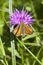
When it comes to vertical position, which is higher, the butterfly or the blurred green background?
the butterfly

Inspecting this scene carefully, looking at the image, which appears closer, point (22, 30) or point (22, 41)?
point (22, 30)

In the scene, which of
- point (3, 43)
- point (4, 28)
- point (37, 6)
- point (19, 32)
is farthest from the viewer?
point (37, 6)

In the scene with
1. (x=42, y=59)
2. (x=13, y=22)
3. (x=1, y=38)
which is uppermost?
(x=13, y=22)

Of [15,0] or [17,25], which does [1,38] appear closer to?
[17,25]

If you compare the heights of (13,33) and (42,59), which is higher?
(13,33)

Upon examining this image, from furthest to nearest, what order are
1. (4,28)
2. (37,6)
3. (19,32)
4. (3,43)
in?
(37,6), (4,28), (3,43), (19,32)

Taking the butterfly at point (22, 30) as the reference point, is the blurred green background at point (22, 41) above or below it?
below

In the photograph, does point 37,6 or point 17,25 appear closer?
point 17,25

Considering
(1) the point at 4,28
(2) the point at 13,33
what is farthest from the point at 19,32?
(1) the point at 4,28
